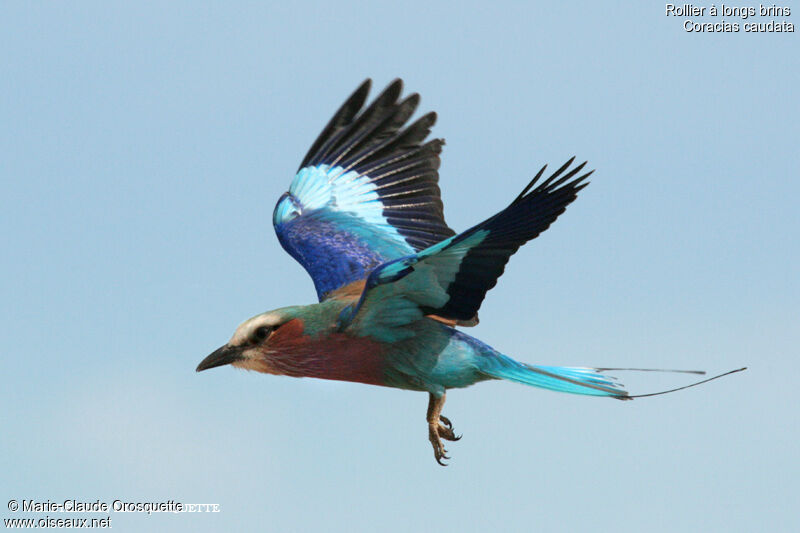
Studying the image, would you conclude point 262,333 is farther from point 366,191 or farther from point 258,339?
point 366,191

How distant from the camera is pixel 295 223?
1018 cm

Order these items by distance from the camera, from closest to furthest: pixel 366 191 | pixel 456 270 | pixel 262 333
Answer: pixel 456 270, pixel 262 333, pixel 366 191

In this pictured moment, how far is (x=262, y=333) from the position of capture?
26.7 ft

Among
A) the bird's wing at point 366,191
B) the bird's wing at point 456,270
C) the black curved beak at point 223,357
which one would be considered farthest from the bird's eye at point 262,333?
the bird's wing at point 366,191

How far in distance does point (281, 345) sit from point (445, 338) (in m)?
1.16

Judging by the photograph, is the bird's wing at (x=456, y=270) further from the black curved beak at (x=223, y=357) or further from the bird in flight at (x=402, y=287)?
the black curved beak at (x=223, y=357)

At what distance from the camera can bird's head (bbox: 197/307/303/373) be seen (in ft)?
26.6

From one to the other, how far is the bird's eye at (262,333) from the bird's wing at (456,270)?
0.53m

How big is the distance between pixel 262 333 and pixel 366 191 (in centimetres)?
272

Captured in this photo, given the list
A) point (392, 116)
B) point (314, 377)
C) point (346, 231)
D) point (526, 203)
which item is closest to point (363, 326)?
point (314, 377)

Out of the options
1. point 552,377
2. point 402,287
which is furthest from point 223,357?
point 552,377

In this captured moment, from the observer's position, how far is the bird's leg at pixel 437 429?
8320 millimetres

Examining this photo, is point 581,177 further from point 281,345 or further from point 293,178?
point 293,178

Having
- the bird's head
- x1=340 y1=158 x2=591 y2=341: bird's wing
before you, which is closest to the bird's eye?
the bird's head
